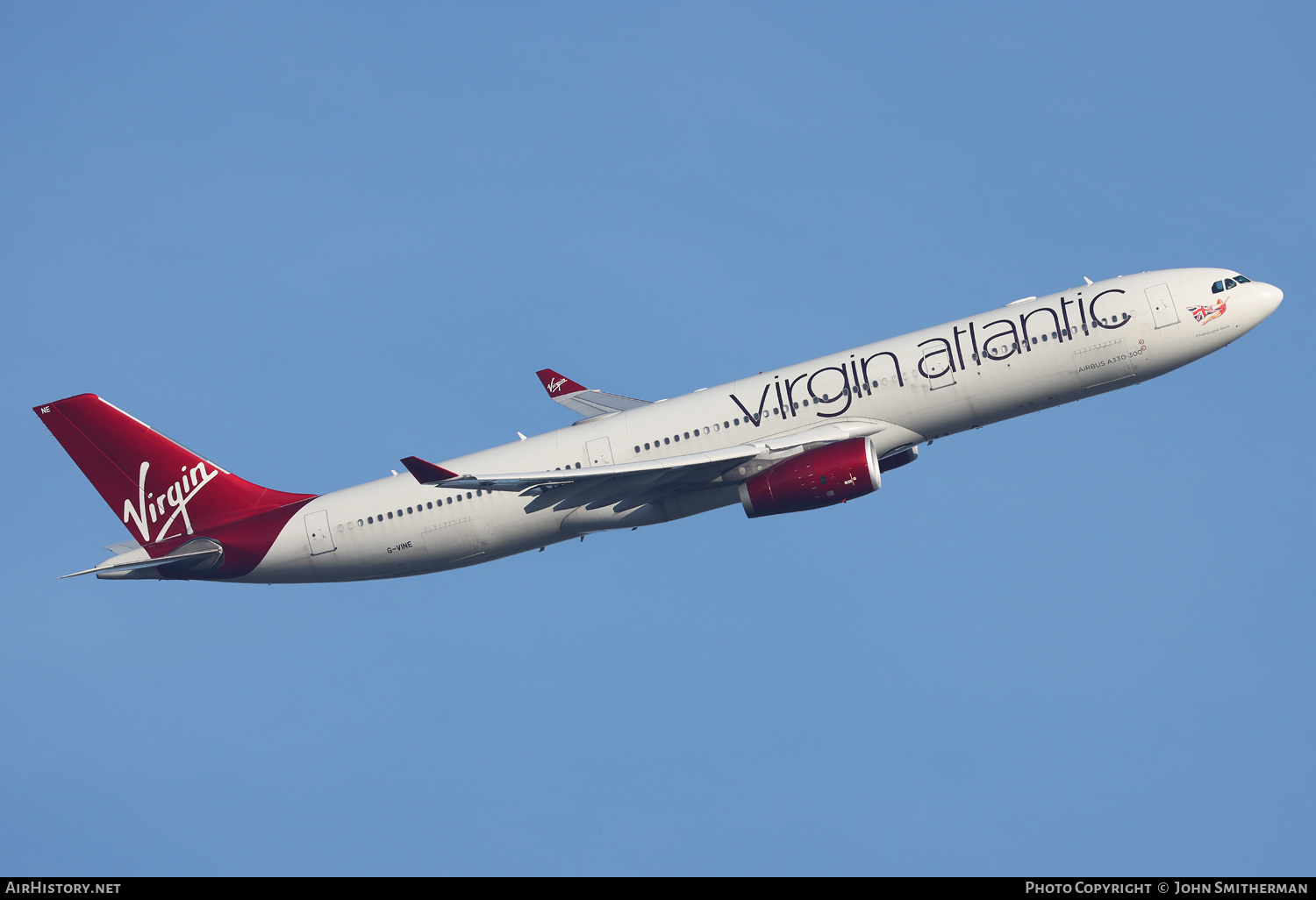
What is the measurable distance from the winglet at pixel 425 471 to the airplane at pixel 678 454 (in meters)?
0.10

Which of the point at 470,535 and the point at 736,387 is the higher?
the point at 736,387

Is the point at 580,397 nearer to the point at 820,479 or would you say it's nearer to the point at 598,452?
the point at 598,452

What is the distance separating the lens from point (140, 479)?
62188mm

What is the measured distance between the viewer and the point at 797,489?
179 ft

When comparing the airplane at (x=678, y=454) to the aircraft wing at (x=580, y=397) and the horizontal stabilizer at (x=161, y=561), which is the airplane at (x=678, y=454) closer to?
the horizontal stabilizer at (x=161, y=561)

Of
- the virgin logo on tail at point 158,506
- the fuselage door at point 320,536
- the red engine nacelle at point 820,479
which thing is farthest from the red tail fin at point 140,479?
the red engine nacelle at point 820,479

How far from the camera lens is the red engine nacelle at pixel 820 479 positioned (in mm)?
54125

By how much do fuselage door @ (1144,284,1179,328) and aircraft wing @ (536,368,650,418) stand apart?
2451 cm

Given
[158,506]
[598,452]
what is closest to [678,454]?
[598,452]
